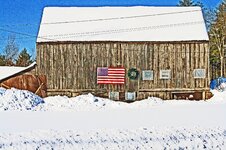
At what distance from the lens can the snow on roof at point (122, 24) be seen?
30.8m

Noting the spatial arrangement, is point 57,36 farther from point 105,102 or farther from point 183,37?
point 183,37

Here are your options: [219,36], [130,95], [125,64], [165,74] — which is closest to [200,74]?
[165,74]

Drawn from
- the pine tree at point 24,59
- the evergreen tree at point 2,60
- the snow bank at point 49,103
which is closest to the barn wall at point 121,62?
the snow bank at point 49,103

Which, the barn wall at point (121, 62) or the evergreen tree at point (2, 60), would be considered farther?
the evergreen tree at point (2, 60)

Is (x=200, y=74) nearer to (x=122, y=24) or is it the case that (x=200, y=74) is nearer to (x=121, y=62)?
(x=121, y=62)

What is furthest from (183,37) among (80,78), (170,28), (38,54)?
(38,54)

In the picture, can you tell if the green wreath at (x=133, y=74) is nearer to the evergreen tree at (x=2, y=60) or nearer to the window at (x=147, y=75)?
the window at (x=147, y=75)

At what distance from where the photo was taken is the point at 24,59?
2746 inches

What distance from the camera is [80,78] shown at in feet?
98.1

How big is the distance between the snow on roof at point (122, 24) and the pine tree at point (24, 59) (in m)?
36.5

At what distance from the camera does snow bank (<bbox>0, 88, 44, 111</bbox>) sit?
2131 centimetres

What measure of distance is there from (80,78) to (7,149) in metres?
21.1

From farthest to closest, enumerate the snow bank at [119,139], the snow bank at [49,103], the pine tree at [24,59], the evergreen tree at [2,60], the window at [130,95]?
the evergreen tree at [2,60]
the pine tree at [24,59]
the window at [130,95]
the snow bank at [49,103]
the snow bank at [119,139]

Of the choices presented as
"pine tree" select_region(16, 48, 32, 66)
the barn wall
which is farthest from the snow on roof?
"pine tree" select_region(16, 48, 32, 66)
